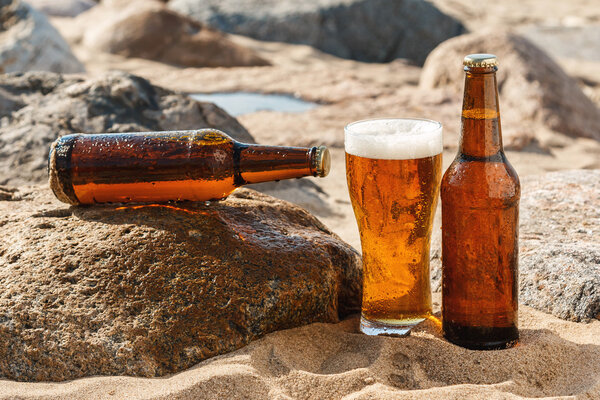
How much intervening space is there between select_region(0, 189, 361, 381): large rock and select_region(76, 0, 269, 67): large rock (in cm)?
744

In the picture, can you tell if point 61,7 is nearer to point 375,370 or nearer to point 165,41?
point 165,41

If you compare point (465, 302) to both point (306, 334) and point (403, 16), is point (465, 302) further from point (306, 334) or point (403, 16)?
point (403, 16)

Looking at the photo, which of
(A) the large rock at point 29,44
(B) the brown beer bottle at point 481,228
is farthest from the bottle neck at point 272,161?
(A) the large rock at point 29,44

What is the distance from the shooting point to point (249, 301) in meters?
2.38

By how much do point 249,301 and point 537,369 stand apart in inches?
35.4

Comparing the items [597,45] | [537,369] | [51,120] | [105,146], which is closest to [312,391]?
[537,369]

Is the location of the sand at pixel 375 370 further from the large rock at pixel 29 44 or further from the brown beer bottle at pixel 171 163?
the large rock at pixel 29 44

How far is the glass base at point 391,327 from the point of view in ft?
8.13

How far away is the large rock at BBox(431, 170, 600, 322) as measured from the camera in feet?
8.59

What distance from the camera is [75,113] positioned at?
13.8ft

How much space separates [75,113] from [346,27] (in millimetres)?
8518

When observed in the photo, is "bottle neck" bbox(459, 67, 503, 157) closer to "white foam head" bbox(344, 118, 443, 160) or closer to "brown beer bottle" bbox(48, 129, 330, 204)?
"white foam head" bbox(344, 118, 443, 160)

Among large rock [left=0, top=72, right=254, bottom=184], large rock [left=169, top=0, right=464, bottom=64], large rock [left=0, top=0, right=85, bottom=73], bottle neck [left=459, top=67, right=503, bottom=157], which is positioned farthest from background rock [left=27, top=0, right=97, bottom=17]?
bottle neck [left=459, top=67, right=503, bottom=157]

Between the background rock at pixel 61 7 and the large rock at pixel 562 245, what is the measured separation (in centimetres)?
1189
